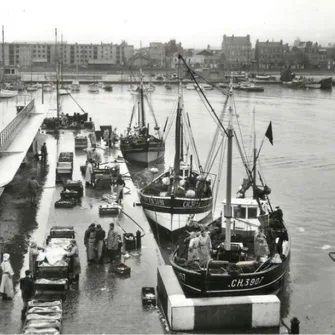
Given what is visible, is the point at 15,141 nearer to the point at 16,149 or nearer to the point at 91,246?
the point at 16,149

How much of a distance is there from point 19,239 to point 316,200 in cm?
2026

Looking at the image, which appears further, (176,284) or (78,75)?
(78,75)

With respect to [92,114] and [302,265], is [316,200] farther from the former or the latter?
[92,114]

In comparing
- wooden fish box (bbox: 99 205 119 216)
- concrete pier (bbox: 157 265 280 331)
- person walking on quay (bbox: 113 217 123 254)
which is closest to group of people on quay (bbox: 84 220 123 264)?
person walking on quay (bbox: 113 217 123 254)

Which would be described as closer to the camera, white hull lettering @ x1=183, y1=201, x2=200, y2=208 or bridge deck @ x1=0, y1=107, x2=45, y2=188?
bridge deck @ x1=0, y1=107, x2=45, y2=188

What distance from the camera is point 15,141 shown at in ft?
111

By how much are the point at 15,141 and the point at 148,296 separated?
1888cm

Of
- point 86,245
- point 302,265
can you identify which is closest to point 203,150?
point 302,265

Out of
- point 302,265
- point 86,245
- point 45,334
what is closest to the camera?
point 45,334

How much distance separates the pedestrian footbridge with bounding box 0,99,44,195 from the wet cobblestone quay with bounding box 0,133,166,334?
5.65 feet

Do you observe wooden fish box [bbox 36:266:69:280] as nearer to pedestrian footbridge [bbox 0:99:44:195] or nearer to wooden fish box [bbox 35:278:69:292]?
wooden fish box [bbox 35:278:69:292]

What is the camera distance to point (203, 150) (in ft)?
189

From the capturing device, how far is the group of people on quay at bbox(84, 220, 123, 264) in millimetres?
19703

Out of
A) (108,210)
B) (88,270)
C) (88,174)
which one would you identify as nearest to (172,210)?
(108,210)
